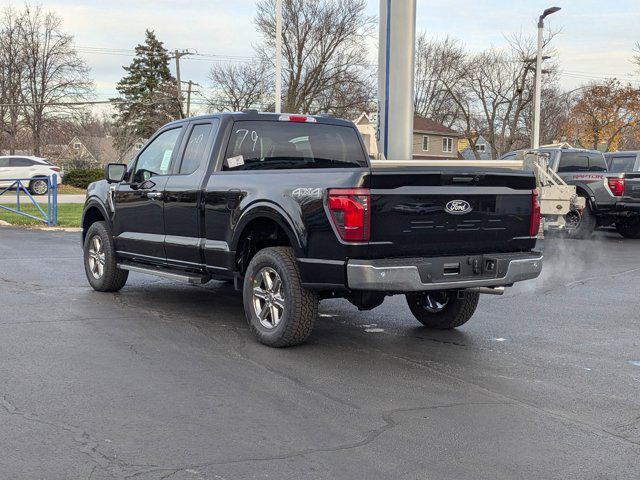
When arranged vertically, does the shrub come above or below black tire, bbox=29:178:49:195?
above

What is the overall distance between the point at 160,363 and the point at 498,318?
373cm

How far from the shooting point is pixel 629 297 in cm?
966

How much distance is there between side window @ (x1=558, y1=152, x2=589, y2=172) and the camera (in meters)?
18.2

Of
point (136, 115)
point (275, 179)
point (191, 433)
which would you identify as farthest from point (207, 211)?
point (136, 115)

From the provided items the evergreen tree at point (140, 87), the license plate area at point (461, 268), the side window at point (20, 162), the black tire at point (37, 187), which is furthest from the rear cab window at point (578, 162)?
the evergreen tree at point (140, 87)

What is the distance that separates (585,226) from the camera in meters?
17.7

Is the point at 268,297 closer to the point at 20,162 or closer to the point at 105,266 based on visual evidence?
the point at 105,266

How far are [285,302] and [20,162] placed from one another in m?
33.1

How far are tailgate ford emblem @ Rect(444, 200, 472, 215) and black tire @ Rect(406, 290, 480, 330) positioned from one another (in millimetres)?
1140

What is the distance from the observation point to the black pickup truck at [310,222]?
5.82 metres

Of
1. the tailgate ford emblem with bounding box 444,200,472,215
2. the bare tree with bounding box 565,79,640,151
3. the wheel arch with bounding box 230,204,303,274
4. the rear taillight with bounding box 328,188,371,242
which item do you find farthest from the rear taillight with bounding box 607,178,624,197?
the bare tree with bounding box 565,79,640,151

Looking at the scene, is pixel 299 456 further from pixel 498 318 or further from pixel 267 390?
pixel 498 318

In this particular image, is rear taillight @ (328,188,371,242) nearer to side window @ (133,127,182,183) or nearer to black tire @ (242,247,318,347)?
black tire @ (242,247,318,347)

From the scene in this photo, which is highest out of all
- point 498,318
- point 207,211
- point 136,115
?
point 136,115
